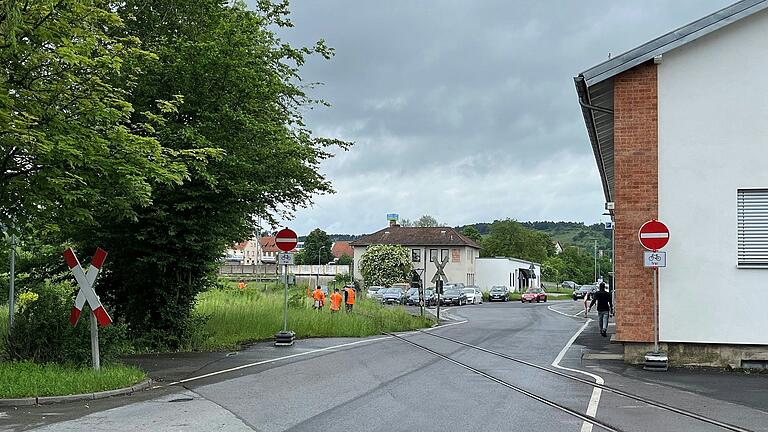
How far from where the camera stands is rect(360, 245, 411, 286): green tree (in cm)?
8456

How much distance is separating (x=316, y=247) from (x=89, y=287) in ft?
428

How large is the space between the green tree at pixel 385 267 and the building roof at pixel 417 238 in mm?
9674

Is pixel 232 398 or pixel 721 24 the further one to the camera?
pixel 721 24

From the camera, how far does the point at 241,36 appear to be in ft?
62.5

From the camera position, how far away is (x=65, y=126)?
41.7 ft

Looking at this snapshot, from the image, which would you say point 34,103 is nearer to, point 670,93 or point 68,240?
point 68,240

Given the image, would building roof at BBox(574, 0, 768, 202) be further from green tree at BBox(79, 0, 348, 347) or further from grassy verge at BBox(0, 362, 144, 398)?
grassy verge at BBox(0, 362, 144, 398)

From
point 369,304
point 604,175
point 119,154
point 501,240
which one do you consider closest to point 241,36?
point 119,154

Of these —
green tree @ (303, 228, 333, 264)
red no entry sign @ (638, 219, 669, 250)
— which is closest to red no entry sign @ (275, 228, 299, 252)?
red no entry sign @ (638, 219, 669, 250)

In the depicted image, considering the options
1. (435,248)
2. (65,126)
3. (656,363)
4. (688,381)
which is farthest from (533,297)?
(65,126)

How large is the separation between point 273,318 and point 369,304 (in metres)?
11.6

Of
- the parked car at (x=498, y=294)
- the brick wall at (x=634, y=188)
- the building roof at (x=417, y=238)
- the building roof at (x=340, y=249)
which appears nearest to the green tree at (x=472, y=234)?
the building roof at (x=340, y=249)

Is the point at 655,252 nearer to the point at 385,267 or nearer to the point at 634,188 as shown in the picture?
the point at 634,188

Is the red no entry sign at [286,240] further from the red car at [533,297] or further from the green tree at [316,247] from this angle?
the green tree at [316,247]
